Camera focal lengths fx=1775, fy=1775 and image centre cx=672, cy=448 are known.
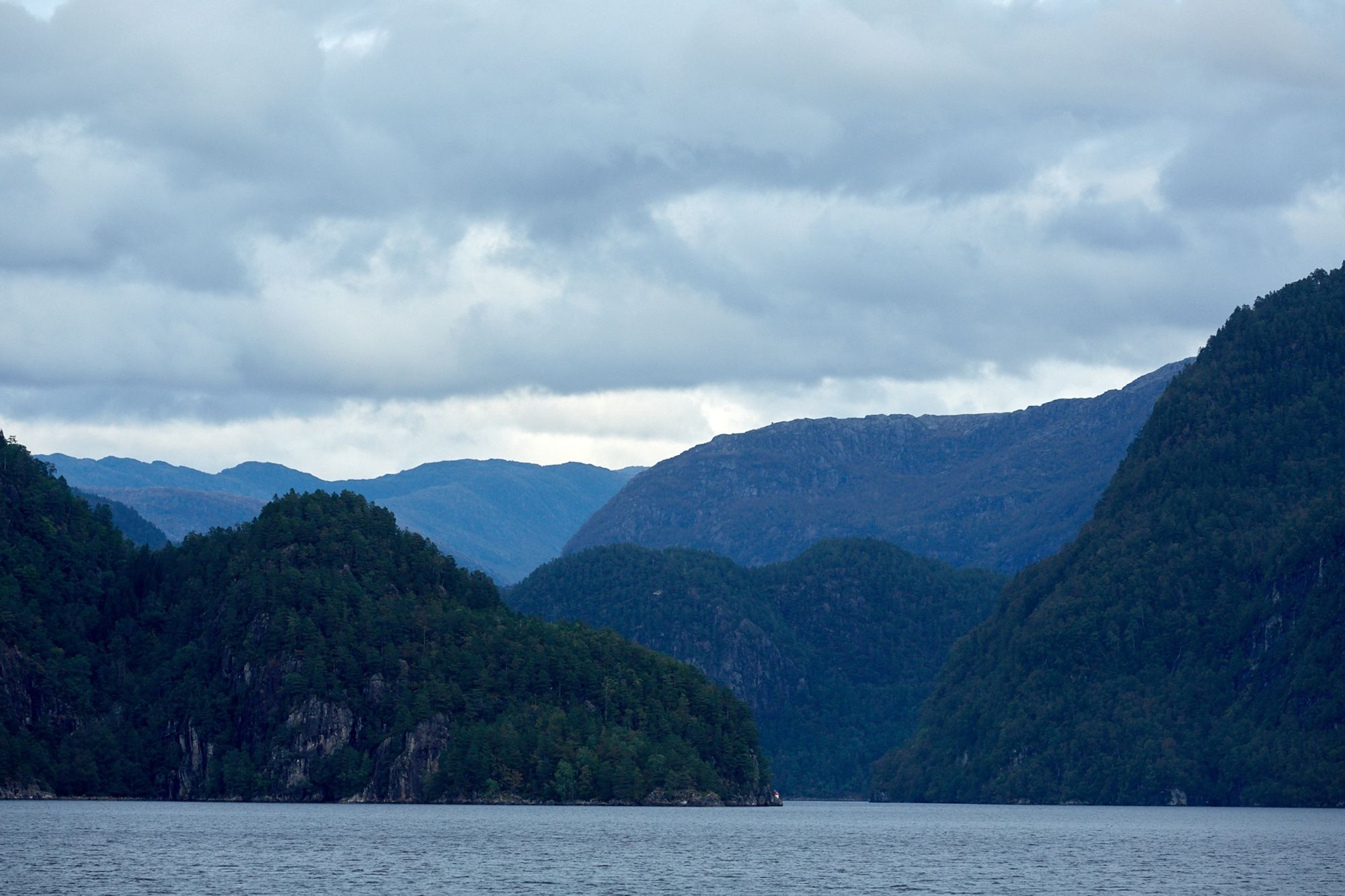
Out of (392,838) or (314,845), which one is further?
(392,838)

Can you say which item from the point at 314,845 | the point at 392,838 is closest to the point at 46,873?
the point at 314,845

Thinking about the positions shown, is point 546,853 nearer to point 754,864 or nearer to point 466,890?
point 754,864

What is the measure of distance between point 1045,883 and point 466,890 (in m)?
48.2

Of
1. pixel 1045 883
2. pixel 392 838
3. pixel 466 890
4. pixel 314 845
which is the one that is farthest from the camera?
pixel 392 838

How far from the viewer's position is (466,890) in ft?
447

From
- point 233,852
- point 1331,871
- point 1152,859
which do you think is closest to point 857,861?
point 1152,859

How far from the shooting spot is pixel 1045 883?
148 meters

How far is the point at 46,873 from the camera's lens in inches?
5418

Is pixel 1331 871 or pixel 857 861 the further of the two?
pixel 857 861

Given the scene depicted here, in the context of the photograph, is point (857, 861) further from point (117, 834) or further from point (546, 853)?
point (117, 834)

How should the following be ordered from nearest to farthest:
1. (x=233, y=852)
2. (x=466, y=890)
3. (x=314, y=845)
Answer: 1. (x=466, y=890)
2. (x=233, y=852)
3. (x=314, y=845)

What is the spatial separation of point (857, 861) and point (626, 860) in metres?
24.0

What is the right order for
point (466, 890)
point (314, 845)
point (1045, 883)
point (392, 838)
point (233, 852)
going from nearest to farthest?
point (466, 890) < point (1045, 883) < point (233, 852) < point (314, 845) < point (392, 838)

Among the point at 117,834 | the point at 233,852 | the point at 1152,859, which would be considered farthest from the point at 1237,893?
the point at 117,834
